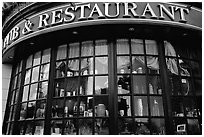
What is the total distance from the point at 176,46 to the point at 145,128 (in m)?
2.12

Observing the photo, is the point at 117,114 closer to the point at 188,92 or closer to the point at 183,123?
the point at 183,123

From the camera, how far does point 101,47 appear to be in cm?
456

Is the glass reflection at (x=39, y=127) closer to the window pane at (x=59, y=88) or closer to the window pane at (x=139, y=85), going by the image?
the window pane at (x=59, y=88)

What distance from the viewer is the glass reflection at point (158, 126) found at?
3900mm

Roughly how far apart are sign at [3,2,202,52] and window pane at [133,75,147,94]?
125 cm

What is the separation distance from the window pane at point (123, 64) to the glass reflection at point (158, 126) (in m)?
1.19

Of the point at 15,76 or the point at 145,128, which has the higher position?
the point at 15,76

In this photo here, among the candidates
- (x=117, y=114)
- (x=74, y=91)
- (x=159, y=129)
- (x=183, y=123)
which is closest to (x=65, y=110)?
(x=74, y=91)

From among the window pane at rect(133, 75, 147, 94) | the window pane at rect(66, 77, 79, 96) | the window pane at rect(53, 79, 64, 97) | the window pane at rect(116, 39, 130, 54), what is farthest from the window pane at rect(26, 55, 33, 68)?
the window pane at rect(133, 75, 147, 94)

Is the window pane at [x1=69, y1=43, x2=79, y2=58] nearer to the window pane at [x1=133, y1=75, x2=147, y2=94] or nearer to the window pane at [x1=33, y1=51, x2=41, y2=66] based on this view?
the window pane at [x1=33, y1=51, x2=41, y2=66]

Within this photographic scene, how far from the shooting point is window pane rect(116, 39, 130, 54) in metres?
4.47

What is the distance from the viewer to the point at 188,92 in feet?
14.3

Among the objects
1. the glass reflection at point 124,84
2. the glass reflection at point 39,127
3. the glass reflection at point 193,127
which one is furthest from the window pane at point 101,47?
the glass reflection at point 193,127

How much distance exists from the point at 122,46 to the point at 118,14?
752 mm
